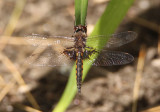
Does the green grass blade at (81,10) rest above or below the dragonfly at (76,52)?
above

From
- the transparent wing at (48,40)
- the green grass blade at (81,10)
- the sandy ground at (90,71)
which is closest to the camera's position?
the green grass blade at (81,10)

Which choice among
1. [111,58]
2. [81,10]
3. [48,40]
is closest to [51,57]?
[48,40]

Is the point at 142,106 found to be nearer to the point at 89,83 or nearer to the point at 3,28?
the point at 89,83

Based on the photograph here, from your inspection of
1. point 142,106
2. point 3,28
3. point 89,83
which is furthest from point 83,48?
point 3,28

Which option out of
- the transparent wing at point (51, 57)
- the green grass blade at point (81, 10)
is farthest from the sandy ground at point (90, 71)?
the green grass blade at point (81, 10)

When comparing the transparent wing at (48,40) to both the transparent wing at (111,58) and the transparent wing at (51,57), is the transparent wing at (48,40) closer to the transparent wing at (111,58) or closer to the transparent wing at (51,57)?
the transparent wing at (51,57)

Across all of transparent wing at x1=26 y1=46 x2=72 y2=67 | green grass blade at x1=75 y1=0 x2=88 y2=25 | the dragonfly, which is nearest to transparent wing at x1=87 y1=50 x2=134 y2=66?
the dragonfly

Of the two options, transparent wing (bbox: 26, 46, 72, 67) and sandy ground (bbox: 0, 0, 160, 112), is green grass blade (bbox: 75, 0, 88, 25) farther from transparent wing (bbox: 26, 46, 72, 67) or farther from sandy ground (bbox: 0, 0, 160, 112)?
sandy ground (bbox: 0, 0, 160, 112)

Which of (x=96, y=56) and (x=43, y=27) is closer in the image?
(x=96, y=56)
